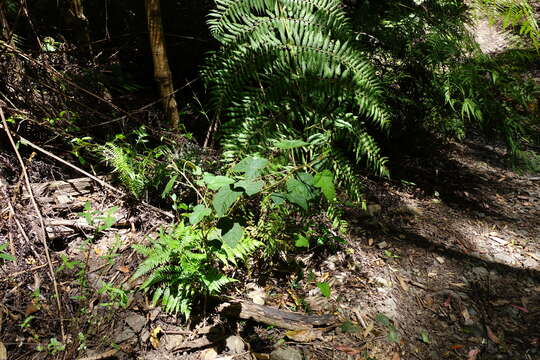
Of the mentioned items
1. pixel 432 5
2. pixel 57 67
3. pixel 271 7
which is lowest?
pixel 57 67

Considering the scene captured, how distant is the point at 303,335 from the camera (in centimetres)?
186

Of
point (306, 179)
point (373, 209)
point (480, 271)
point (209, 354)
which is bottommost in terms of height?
point (209, 354)

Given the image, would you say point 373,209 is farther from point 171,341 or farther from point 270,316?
point 171,341

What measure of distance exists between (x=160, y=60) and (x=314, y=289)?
175 centimetres

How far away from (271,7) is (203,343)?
200 cm

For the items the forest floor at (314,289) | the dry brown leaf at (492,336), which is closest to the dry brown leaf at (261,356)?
the forest floor at (314,289)

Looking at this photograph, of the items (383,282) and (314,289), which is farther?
(383,282)

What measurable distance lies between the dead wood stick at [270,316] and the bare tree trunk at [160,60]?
1.34 m

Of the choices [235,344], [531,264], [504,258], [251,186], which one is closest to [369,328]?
[235,344]

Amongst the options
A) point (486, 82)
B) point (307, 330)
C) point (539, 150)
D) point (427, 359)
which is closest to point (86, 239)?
point (307, 330)

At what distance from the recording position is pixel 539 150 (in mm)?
4078

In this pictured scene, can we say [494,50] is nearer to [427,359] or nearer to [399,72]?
[399,72]

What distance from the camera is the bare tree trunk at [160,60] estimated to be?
205cm

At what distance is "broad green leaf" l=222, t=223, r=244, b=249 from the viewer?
1519mm
